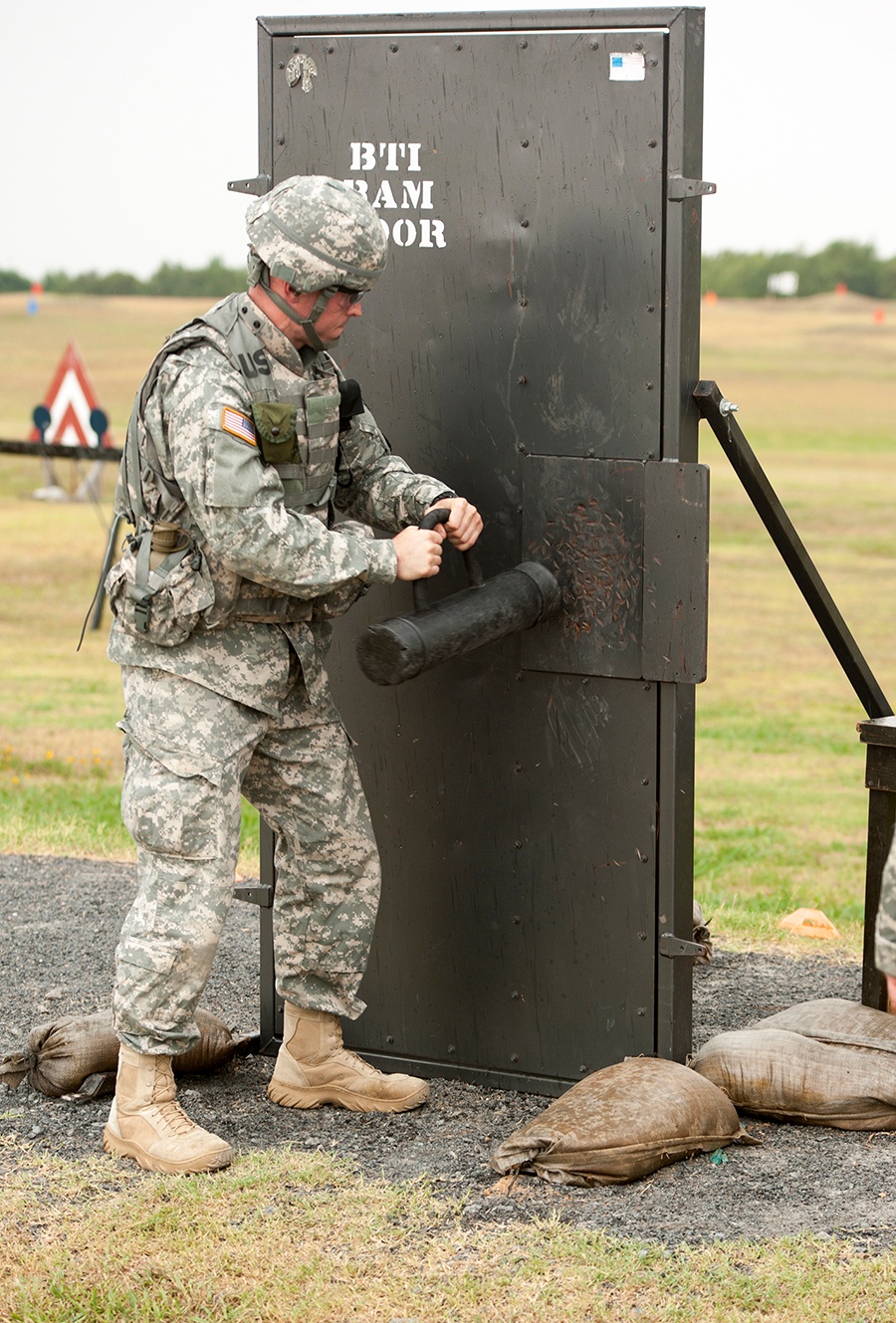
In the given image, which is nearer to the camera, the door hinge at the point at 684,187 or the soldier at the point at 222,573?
the soldier at the point at 222,573

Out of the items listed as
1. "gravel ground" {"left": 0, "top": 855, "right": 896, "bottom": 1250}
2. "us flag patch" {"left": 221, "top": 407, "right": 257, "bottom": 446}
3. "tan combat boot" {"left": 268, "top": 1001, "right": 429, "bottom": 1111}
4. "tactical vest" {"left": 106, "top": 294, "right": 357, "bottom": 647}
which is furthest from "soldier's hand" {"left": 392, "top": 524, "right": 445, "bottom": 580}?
"gravel ground" {"left": 0, "top": 855, "right": 896, "bottom": 1250}

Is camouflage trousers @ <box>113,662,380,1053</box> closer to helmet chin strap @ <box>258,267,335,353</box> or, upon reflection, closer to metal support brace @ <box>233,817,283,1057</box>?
metal support brace @ <box>233,817,283,1057</box>

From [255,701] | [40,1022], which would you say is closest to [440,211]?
[255,701]

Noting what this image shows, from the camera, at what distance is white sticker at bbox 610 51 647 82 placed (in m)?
3.81

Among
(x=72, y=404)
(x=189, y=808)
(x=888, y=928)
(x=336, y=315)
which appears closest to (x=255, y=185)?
(x=336, y=315)

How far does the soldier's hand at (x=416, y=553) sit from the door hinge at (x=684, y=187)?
0.94 m

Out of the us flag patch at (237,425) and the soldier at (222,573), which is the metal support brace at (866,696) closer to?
the soldier at (222,573)

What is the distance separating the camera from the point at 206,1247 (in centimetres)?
334

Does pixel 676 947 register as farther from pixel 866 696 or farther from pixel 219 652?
pixel 219 652

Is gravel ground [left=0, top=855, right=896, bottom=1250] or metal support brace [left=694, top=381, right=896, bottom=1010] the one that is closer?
gravel ground [left=0, top=855, right=896, bottom=1250]

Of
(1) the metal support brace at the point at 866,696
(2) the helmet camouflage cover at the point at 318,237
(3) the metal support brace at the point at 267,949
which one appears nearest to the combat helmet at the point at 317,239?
(2) the helmet camouflage cover at the point at 318,237

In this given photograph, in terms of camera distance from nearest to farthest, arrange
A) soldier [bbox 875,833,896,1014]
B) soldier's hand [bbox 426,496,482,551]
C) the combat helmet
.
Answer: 1. soldier [bbox 875,833,896,1014]
2. the combat helmet
3. soldier's hand [bbox 426,496,482,551]

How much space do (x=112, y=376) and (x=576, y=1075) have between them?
81.5ft

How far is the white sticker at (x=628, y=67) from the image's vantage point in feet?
12.5
